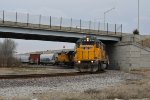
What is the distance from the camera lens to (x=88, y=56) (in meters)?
37.6

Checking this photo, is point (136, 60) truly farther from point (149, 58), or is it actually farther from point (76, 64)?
point (76, 64)

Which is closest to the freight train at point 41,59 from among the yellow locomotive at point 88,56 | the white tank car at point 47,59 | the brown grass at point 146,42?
the white tank car at point 47,59

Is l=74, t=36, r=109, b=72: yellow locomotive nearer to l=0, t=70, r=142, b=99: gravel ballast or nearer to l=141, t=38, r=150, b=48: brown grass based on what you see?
l=0, t=70, r=142, b=99: gravel ballast

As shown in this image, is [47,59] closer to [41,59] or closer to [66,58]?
[41,59]

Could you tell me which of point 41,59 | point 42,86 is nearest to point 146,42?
point 42,86

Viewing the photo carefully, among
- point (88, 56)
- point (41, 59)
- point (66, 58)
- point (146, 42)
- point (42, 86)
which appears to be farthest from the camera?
point (41, 59)

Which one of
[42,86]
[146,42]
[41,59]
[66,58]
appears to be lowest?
[42,86]

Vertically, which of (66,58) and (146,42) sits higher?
(146,42)

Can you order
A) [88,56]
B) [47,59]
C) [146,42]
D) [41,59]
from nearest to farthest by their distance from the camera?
1. [88,56]
2. [146,42]
3. [47,59]
4. [41,59]

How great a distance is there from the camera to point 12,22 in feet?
173

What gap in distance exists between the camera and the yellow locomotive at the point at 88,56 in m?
37.0

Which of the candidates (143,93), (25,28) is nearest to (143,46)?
(25,28)

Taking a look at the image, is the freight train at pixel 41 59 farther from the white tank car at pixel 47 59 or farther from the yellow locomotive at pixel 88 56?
the yellow locomotive at pixel 88 56

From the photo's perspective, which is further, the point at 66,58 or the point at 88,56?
the point at 66,58
